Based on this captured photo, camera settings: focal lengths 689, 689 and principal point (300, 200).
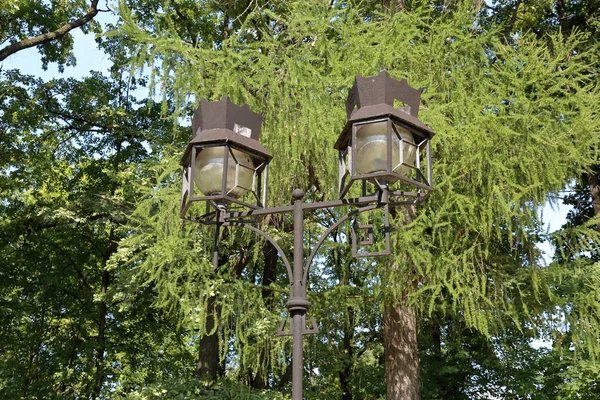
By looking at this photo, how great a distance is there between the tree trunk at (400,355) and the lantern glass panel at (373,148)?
4.87m

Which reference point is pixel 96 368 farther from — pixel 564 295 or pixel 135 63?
pixel 564 295

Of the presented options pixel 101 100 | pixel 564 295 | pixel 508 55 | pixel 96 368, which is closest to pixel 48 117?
pixel 101 100

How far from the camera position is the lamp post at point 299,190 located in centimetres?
342

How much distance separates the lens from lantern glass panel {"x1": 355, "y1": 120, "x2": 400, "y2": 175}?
11.1 feet

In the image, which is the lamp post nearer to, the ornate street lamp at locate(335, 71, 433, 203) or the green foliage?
the ornate street lamp at locate(335, 71, 433, 203)

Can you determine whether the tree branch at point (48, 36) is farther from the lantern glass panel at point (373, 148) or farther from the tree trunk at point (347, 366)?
the lantern glass panel at point (373, 148)

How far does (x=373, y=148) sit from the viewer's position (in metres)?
3.43

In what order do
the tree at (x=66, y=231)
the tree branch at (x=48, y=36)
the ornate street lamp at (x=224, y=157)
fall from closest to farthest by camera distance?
the ornate street lamp at (x=224, y=157) < the tree branch at (x=48, y=36) < the tree at (x=66, y=231)

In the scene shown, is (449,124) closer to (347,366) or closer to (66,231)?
(347,366)

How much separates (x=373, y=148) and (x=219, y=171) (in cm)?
82

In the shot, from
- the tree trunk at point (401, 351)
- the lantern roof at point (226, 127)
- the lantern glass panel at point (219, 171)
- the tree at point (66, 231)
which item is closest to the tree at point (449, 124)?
the tree trunk at point (401, 351)

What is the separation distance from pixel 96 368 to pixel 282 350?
28.2ft

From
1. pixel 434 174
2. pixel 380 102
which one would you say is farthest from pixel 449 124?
pixel 380 102

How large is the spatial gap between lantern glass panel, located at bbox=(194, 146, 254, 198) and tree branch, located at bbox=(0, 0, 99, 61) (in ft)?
35.9
